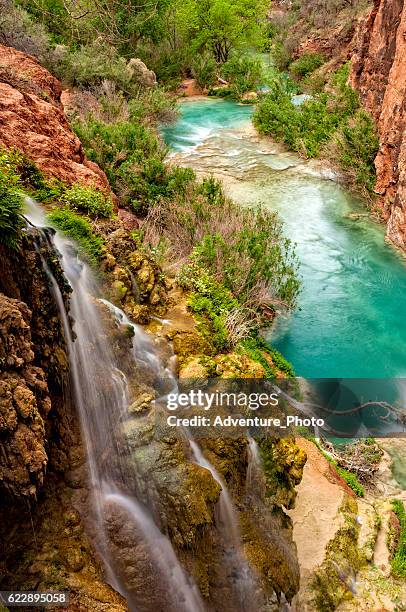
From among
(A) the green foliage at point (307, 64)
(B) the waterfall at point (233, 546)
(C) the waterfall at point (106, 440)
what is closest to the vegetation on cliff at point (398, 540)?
(B) the waterfall at point (233, 546)

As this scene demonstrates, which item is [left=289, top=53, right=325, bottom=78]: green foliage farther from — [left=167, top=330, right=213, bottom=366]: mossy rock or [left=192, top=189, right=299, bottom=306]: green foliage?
[left=167, top=330, right=213, bottom=366]: mossy rock

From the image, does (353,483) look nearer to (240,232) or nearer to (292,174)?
(240,232)

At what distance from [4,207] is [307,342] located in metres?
6.76

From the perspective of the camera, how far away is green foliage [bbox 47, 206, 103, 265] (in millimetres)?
6465

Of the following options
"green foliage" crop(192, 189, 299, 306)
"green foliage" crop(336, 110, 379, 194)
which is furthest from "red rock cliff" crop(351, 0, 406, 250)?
"green foliage" crop(192, 189, 299, 306)

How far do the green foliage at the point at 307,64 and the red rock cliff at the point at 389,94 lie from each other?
9554 millimetres

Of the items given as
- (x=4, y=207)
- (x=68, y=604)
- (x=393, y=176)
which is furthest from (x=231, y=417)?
(x=393, y=176)

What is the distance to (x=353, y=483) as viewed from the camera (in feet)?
22.5

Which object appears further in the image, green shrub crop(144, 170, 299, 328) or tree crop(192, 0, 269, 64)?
tree crop(192, 0, 269, 64)

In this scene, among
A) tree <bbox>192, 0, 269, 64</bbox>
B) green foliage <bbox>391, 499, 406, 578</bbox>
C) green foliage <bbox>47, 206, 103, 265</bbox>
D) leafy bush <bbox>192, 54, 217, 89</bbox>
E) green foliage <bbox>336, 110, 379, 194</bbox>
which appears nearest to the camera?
green foliage <bbox>391, 499, 406, 578</bbox>

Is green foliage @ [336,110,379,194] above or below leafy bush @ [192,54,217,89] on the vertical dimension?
below

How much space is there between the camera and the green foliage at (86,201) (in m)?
7.16

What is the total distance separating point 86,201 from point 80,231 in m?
0.84

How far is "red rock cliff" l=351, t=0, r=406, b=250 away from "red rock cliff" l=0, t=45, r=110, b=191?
7.81 m
